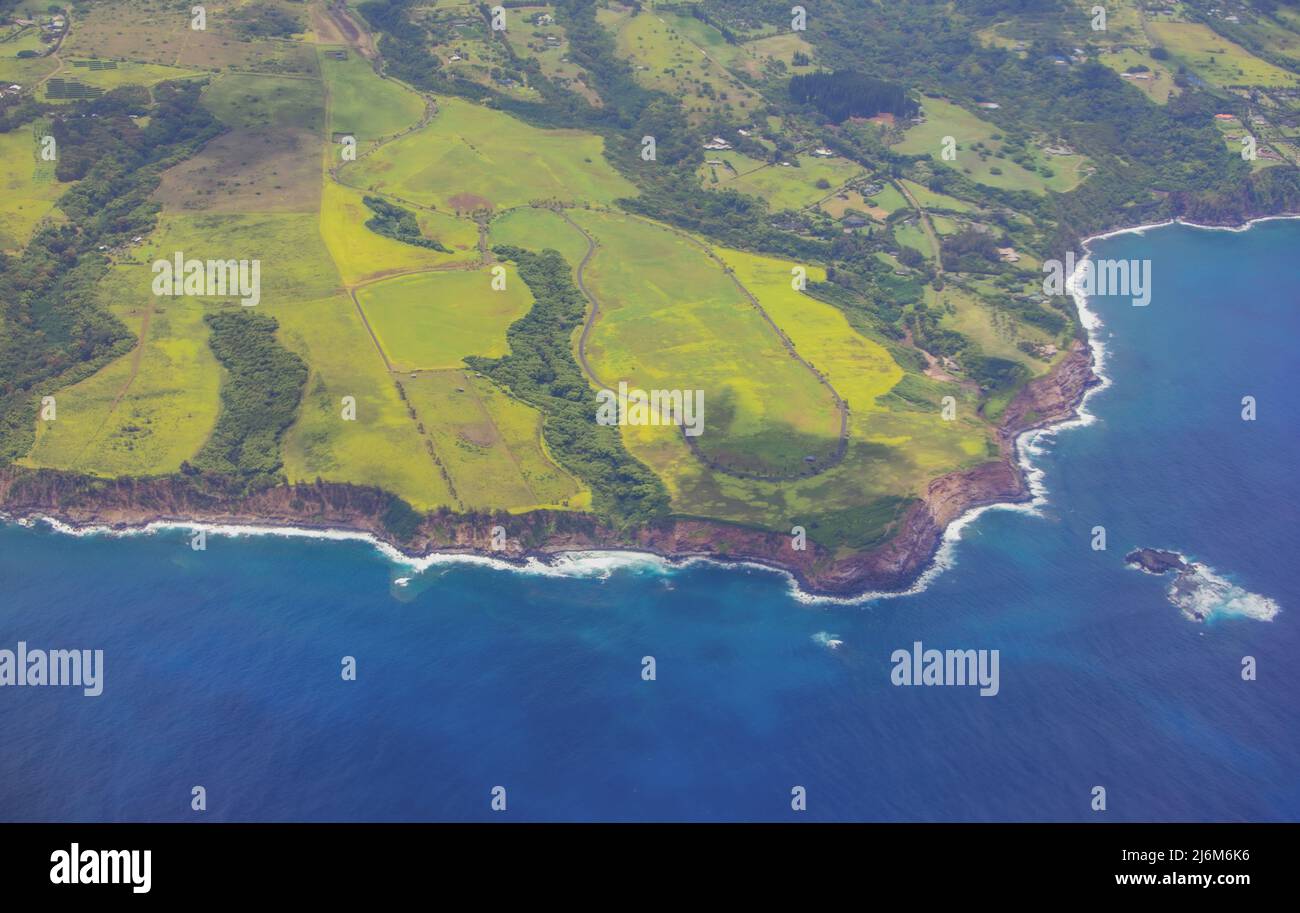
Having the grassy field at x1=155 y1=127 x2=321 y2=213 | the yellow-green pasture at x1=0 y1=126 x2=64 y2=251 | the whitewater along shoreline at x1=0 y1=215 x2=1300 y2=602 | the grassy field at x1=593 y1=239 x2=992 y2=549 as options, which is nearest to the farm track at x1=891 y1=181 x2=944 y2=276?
the grassy field at x1=593 y1=239 x2=992 y2=549

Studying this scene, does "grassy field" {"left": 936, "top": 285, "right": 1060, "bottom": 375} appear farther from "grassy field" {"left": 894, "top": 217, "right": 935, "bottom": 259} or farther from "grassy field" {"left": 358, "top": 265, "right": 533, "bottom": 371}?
"grassy field" {"left": 358, "top": 265, "right": 533, "bottom": 371}

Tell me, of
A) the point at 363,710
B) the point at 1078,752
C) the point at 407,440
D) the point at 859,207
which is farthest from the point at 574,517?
the point at 859,207

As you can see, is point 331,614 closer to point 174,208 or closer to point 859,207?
point 174,208

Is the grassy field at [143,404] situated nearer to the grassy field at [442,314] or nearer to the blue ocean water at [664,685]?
the blue ocean water at [664,685]

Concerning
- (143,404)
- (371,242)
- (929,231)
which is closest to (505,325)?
(371,242)

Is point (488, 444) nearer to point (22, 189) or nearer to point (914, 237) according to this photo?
point (914, 237)

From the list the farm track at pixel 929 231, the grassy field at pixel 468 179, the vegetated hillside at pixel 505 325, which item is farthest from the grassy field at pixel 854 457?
the grassy field at pixel 468 179
